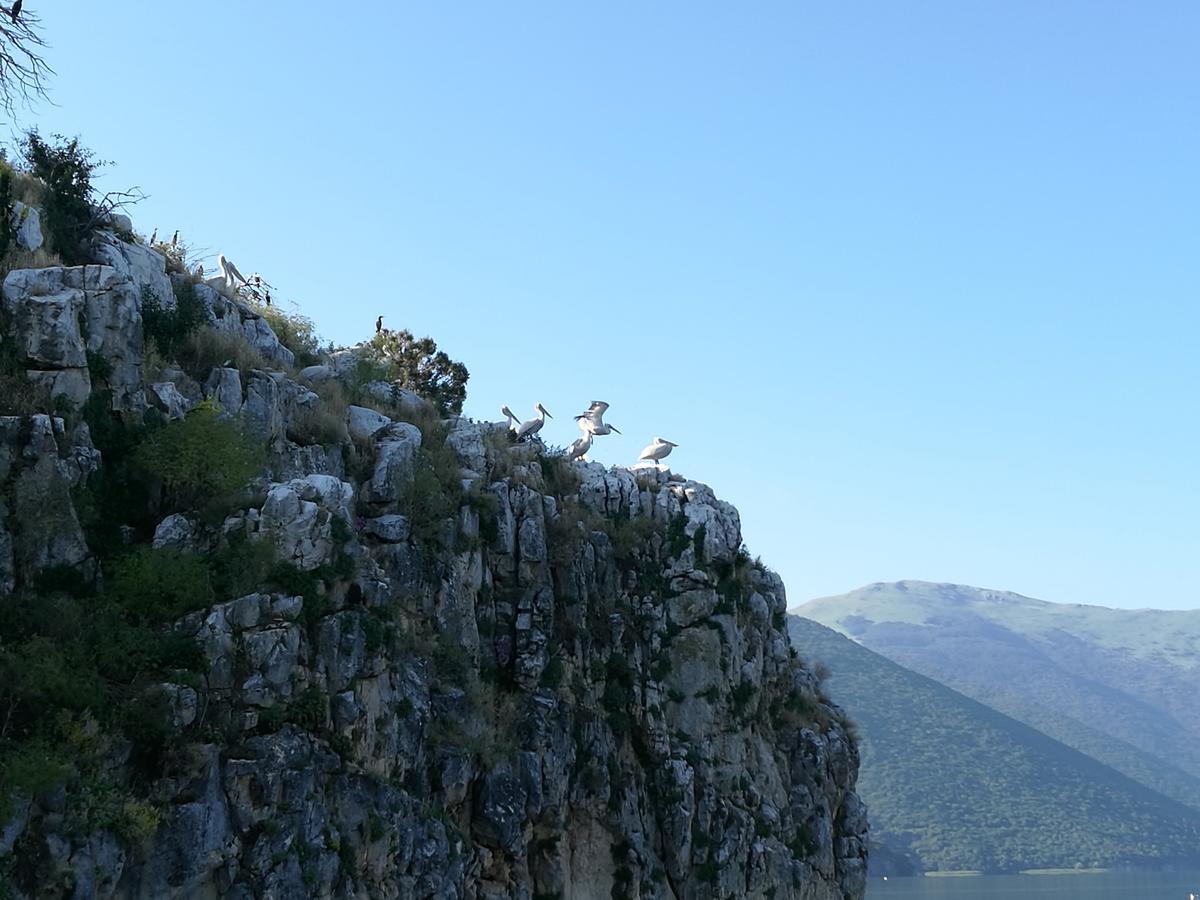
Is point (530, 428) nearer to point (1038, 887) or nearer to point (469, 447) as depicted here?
point (469, 447)

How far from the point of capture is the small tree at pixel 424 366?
52656 mm

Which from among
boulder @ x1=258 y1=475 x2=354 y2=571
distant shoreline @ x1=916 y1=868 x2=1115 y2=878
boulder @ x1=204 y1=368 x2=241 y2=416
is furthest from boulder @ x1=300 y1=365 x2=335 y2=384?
distant shoreline @ x1=916 y1=868 x2=1115 y2=878

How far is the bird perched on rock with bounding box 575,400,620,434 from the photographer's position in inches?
1810

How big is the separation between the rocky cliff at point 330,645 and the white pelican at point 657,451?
7.29ft

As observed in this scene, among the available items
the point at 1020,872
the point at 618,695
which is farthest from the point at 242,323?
the point at 1020,872

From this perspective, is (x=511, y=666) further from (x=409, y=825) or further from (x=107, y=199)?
(x=107, y=199)

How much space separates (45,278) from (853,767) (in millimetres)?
33533

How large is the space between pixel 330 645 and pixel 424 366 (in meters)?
27.2

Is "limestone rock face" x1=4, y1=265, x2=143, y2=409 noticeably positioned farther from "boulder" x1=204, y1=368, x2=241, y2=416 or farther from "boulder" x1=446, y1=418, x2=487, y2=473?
"boulder" x1=446, y1=418, x2=487, y2=473

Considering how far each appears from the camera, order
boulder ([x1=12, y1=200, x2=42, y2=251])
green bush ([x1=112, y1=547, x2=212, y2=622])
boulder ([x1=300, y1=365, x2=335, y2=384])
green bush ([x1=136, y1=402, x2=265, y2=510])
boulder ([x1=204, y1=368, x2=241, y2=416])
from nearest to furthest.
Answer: green bush ([x1=112, y1=547, x2=212, y2=622]) < green bush ([x1=136, y1=402, x2=265, y2=510]) < boulder ([x1=12, y1=200, x2=42, y2=251]) < boulder ([x1=204, y1=368, x2=241, y2=416]) < boulder ([x1=300, y1=365, x2=335, y2=384])

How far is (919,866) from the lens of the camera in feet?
565

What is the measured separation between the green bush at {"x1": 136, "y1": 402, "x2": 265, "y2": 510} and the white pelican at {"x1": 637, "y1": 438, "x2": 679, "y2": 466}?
21.1m

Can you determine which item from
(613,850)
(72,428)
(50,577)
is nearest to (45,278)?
(72,428)

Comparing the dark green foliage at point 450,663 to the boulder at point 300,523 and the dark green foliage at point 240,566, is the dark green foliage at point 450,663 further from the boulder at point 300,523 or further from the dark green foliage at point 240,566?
the dark green foliage at point 240,566
